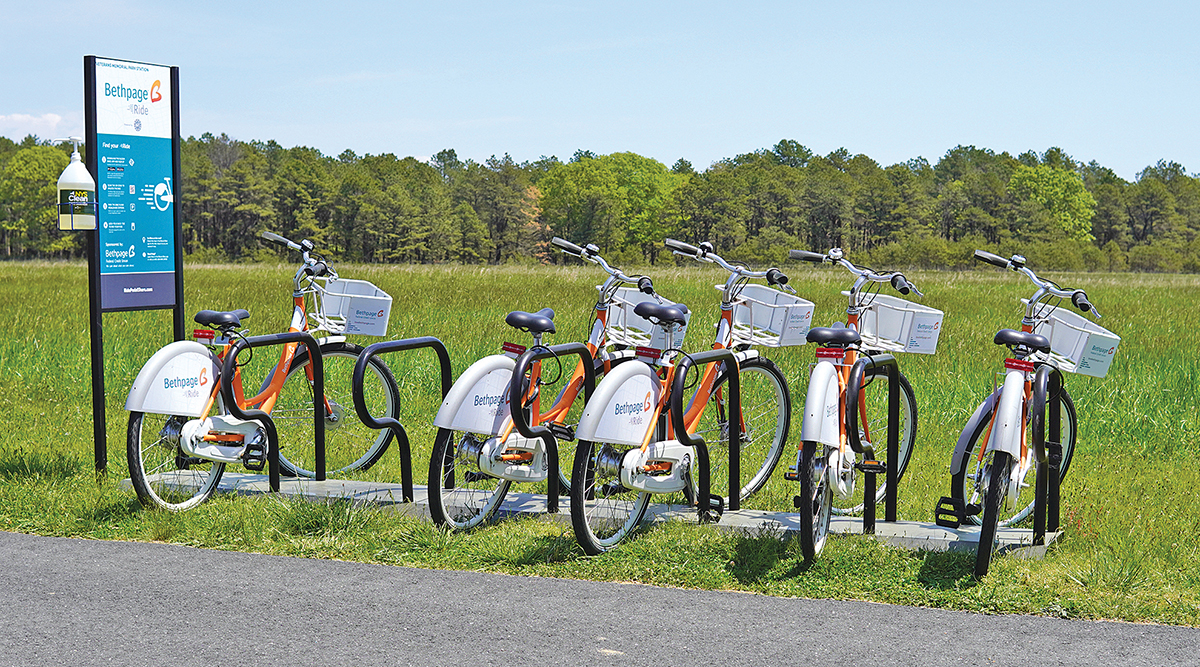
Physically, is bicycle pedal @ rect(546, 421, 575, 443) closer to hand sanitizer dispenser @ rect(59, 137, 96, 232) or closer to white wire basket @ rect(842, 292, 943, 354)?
white wire basket @ rect(842, 292, 943, 354)

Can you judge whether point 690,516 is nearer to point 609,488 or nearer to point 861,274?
point 609,488

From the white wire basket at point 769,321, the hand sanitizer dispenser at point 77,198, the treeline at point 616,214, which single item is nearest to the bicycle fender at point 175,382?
the hand sanitizer dispenser at point 77,198

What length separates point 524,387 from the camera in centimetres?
567

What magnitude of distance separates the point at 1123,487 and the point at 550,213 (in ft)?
326

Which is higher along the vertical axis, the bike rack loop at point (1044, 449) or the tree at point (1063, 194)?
the tree at point (1063, 194)

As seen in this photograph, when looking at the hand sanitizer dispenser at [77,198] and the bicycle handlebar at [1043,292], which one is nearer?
the bicycle handlebar at [1043,292]

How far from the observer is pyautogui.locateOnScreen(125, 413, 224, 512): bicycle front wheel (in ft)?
19.4

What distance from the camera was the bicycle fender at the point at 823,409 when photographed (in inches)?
195

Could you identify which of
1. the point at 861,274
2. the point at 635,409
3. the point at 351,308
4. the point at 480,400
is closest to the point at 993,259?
the point at 861,274

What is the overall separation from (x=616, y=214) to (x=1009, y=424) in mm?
100985

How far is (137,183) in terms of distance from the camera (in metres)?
7.15

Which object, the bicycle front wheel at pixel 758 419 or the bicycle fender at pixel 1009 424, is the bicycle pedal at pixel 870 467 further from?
the bicycle front wheel at pixel 758 419

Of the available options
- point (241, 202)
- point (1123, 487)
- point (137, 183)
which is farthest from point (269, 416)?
point (241, 202)

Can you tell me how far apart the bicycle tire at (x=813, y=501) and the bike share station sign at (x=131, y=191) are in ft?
14.5
